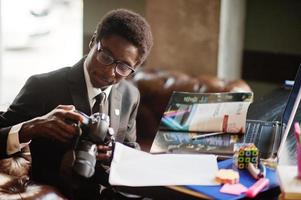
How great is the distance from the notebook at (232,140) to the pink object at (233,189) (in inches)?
8.5

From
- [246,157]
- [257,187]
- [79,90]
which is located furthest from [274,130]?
[79,90]

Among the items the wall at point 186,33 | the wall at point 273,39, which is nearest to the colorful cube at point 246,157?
the wall at point 186,33

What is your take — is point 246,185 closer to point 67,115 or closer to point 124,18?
point 67,115

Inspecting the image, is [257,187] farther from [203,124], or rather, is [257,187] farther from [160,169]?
[203,124]

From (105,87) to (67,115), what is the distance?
328mm

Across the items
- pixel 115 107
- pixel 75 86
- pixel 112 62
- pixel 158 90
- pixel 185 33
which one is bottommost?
pixel 158 90

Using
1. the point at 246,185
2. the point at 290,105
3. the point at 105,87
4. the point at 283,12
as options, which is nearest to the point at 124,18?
the point at 105,87

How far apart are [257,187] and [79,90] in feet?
2.29

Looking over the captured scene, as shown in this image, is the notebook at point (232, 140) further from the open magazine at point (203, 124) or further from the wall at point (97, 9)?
the wall at point (97, 9)

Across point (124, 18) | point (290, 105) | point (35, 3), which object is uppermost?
point (124, 18)

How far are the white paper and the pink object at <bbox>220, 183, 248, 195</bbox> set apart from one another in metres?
0.04

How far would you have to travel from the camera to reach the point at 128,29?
1.61 metres

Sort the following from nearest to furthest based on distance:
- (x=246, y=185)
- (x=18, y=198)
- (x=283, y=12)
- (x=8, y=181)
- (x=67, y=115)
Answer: (x=246, y=185)
(x=67, y=115)
(x=18, y=198)
(x=8, y=181)
(x=283, y=12)

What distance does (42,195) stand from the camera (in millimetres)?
1516
